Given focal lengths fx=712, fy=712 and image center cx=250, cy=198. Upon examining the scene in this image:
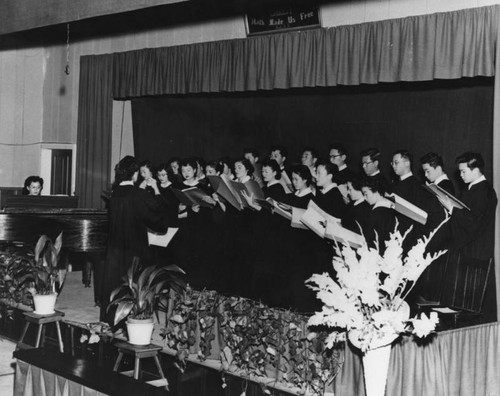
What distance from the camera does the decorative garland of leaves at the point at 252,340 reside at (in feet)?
13.2

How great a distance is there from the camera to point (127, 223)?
600 cm

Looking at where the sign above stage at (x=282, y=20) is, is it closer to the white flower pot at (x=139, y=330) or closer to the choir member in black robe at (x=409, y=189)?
the choir member in black robe at (x=409, y=189)

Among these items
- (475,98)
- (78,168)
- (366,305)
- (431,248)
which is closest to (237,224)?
(431,248)

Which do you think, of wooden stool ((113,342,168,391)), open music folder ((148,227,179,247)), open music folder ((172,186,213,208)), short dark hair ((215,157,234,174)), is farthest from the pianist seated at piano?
wooden stool ((113,342,168,391))

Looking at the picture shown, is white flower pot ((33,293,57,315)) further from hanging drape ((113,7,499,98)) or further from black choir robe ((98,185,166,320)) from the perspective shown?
hanging drape ((113,7,499,98))

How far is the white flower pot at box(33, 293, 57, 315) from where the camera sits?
16.3 ft

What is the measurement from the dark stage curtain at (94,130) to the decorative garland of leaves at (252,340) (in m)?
5.90

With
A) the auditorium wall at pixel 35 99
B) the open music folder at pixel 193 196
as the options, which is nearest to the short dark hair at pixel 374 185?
the open music folder at pixel 193 196

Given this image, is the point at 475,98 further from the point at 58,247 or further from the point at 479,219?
the point at 58,247

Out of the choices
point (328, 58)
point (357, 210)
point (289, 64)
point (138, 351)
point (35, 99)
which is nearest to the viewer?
point (138, 351)

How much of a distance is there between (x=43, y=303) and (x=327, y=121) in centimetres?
461

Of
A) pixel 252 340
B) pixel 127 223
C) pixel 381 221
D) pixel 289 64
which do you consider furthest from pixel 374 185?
pixel 289 64

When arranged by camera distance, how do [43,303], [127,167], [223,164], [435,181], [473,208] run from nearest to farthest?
1. [43,303]
2. [473,208]
3. [127,167]
4. [435,181]
5. [223,164]

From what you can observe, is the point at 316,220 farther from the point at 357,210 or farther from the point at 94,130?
the point at 94,130
